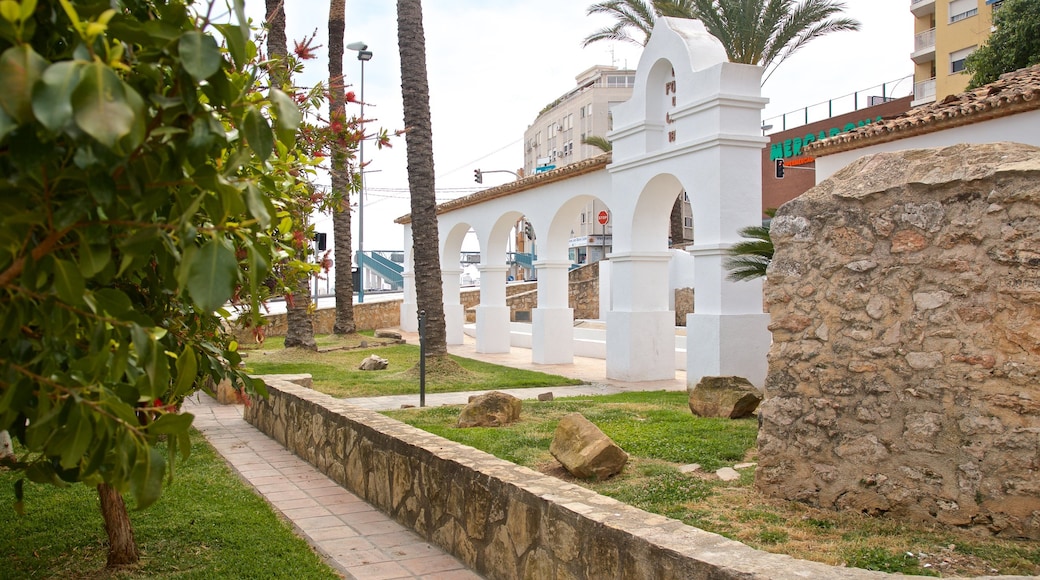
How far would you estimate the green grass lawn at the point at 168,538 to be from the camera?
4.97 m

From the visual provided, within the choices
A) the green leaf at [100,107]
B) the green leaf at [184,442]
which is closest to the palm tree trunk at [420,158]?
the green leaf at [184,442]

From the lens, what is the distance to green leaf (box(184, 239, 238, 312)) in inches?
64.1

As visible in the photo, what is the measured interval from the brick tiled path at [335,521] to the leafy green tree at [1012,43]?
1952 centimetres

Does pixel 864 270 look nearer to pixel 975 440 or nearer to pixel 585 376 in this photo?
pixel 975 440

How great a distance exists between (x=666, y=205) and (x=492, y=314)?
23.2 ft

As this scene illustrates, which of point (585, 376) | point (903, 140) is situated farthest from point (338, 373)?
point (903, 140)

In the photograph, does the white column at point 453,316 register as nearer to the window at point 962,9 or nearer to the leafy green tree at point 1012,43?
the leafy green tree at point 1012,43

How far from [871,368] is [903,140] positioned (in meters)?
9.21

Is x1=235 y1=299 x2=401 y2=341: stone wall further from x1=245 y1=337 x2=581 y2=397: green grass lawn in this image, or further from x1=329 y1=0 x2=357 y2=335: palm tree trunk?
x1=245 y1=337 x2=581 y2=397: green grass lawn

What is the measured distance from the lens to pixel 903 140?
13.0 m

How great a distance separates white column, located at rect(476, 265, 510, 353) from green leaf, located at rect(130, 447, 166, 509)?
19.2 metres

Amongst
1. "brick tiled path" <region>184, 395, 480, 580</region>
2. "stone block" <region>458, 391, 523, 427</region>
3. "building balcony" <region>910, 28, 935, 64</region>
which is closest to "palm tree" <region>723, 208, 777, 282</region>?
"stone block" <region>458, 391, 523, 427</region>

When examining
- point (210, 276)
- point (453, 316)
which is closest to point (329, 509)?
point (210, 276)

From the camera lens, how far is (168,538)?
5.54m
